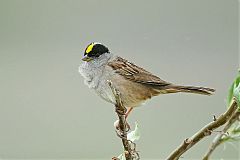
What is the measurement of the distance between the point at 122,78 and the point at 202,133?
786 millimetres

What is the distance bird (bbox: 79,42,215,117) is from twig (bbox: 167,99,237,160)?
581 mm

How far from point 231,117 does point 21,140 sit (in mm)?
2120

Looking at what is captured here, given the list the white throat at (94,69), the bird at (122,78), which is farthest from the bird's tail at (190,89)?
the white throat at (94,69)

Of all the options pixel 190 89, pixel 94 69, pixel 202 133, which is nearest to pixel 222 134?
pixel 202 133

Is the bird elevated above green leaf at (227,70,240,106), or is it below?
above

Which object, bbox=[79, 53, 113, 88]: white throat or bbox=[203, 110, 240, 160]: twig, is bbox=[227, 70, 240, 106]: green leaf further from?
bbox=[79, 53, 113, 88]: white throat

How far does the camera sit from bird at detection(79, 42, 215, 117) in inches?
66.4

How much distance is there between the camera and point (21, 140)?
303cm

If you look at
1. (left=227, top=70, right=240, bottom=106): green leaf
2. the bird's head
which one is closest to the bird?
the bird's head

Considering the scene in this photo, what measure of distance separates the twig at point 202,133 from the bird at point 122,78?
58 cm

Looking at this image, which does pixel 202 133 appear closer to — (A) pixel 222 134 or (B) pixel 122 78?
(A) pixel 222 134

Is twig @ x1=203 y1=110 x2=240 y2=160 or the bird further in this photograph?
the bird

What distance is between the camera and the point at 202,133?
1.03m

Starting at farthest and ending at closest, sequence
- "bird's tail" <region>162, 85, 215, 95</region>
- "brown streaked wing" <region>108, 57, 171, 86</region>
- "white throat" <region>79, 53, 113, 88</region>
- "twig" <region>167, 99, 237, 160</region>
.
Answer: "brown streaked wing" <region>108, 57, 171, 86</region> < "white throat" <region>79, 53, 113, 88</region> < "bird's tail" <region>162, 85, 215, 95</region> < "twig" <region>167, 99, 237, 160</region>
